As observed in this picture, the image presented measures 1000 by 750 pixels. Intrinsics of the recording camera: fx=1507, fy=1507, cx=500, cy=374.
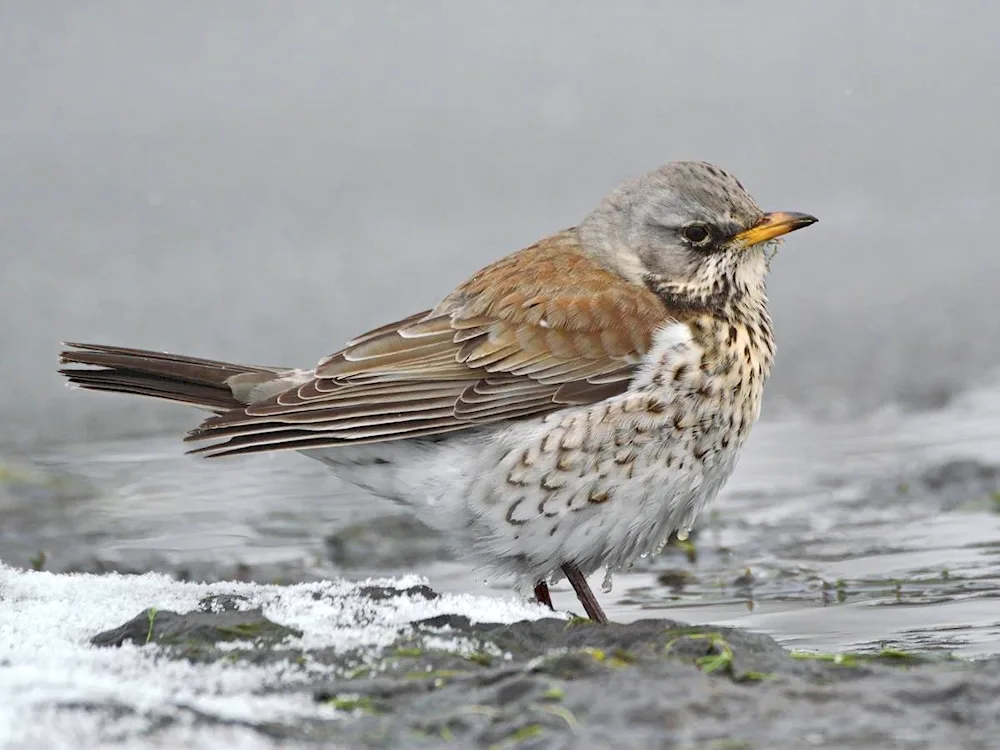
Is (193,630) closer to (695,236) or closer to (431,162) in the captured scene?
(695,236)

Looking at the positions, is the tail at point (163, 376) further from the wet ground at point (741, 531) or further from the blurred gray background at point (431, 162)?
the blurred gray background at point (431, 162)

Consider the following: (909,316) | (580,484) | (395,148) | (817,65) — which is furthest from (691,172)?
(817,65)

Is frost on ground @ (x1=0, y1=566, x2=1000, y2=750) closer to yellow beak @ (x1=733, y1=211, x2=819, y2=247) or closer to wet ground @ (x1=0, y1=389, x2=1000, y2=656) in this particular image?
wet ground @ (x1=0, y1=389, x2=1000, y2=656)

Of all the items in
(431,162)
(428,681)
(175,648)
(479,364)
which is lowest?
(428,681)

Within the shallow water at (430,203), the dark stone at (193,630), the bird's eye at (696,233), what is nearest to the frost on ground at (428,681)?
the dark stone at (193,630)

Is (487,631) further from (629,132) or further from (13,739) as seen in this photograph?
(629,132)

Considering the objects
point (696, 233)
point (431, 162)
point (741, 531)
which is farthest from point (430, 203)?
point (696, 233)

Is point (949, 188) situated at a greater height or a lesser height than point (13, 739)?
greater

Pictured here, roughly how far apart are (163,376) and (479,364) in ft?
4.27

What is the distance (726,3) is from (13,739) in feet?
35.2

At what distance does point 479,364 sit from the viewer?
6.09 m

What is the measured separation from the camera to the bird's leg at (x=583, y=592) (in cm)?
582

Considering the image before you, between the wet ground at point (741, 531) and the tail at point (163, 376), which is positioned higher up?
the tail at point (163, 376)

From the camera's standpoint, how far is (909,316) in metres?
10.9
